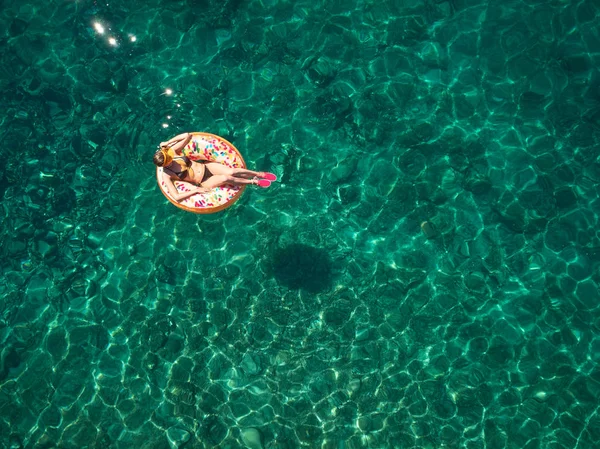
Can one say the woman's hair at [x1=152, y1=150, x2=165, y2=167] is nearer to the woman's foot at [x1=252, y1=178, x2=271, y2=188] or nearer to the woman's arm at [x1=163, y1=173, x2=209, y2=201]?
the woman's arm at [x1=163, y1=173, x2=209, y2=201]

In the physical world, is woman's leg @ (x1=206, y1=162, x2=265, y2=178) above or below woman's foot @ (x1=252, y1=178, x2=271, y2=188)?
above

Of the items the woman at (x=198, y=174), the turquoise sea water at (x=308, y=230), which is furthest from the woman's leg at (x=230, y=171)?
the turquoise sea water at (x=308, y=230)

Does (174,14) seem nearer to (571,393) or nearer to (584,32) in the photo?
(584,32)

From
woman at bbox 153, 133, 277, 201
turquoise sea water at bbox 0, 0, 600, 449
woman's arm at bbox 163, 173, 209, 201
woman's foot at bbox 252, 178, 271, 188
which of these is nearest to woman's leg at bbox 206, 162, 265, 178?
woman at bbox 153, 133, 277, 201

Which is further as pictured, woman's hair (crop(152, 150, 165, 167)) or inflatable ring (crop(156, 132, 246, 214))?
inflatable ring (crop(156, 132, 246, 214))

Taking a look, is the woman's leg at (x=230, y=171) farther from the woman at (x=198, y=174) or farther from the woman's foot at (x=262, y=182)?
the woman's foot at (x=262, y=182)

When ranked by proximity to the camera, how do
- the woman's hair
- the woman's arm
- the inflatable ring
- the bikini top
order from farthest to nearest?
the inflatable ring → the woman's arm → the bikini top → the woman's hair
